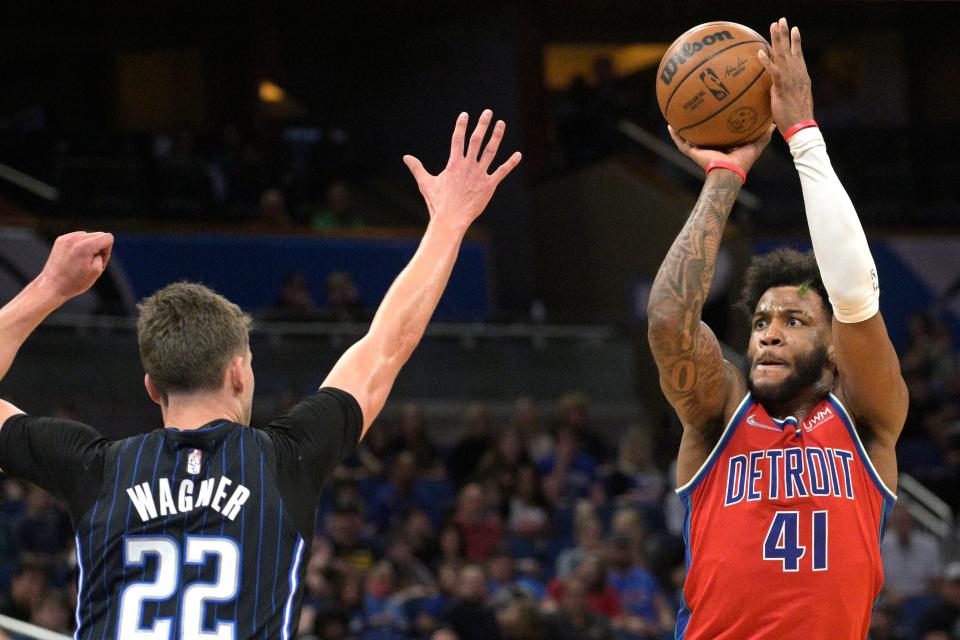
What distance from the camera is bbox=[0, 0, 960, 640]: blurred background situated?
10180 mm

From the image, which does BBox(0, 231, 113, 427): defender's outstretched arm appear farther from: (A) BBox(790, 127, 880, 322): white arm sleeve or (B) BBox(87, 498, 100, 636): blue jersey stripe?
(A) BBox(790, 127, 880, 322): white arm sleeve

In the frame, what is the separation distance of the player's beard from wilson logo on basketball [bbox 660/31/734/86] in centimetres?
90

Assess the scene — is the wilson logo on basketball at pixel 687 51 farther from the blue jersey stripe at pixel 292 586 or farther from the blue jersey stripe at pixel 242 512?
the blue jersey stripe at pixel 292 586

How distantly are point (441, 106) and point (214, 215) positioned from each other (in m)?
4.39

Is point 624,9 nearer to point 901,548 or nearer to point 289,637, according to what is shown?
point 901,548

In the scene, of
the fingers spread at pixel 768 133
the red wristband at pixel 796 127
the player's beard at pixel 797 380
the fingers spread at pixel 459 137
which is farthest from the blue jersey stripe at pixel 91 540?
the fingers spread at pixel 768 133

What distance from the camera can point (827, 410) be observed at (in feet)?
12.9

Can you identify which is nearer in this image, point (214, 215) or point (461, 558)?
point (461, 558)

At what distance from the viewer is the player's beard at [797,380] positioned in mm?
3912

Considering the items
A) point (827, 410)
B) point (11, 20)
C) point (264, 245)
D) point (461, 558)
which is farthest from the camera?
point (11, 20)

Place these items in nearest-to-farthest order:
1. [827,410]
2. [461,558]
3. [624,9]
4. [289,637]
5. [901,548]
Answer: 1. [289,637]
2. [827,410]
3. [461,558]
4. [901,548]
5. [624,9]

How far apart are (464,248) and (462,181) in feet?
41.2

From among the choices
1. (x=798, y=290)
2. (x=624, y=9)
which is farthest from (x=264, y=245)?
(x=798, y=290)

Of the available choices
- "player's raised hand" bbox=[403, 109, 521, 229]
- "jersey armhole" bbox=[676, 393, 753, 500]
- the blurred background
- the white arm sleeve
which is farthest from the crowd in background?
"player's raised hand" bbox=[403, 109, 521, 229]
